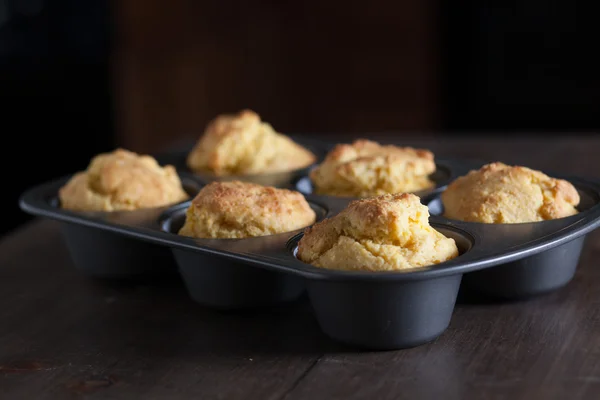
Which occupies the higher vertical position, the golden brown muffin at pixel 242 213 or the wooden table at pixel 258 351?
the golden brown muffin at pixel 242 213

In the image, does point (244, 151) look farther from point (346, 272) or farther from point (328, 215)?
point (346, 272)

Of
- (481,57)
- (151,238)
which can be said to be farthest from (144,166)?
(481,57)

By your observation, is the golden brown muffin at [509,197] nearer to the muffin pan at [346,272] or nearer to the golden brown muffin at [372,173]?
the muffin pan at [346,272]

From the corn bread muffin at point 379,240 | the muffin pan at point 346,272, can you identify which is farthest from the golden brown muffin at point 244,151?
the corn bread muffin at point 379,240

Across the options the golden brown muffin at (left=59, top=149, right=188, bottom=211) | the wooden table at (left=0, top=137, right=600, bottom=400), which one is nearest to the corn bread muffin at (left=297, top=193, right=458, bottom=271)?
the wooden table at (left=0, top=137, right=600, bottom=400)

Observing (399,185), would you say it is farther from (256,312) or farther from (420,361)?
(420,361)

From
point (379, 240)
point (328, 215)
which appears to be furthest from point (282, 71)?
point (379, 240)

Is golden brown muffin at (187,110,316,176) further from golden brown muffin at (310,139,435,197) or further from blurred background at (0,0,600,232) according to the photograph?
blurred background at (0,0,600,232)
